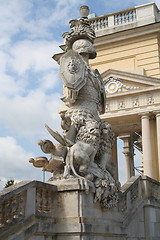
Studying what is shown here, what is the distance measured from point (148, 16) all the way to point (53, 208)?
2057cm

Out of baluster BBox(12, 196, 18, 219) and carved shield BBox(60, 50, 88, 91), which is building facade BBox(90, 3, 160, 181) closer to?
carved shield BBox(60, 50, 88, 91)

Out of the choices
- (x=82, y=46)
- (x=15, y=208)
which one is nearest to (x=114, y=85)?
(x=82, y=46)

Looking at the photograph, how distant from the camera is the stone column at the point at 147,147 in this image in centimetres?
2123

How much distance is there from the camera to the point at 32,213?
19.5 feet

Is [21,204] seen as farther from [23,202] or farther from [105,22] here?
[105,22]

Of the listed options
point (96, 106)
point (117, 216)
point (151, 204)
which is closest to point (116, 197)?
point (117, 216)

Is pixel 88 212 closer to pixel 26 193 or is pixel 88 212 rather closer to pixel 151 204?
pixel 26 193

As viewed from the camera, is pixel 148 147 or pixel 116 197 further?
pixel 148 147

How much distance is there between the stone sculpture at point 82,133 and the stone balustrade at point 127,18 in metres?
17.5

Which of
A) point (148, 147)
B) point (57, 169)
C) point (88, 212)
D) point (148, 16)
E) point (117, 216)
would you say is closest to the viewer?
point (88, 212)

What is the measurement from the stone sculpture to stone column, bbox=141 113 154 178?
13.5 meters

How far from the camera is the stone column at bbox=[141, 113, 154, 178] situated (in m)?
21.2

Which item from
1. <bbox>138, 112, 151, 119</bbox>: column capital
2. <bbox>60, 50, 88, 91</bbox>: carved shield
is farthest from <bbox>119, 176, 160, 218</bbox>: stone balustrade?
<bbox>138, 112, 151, 119</bbox>: column capital

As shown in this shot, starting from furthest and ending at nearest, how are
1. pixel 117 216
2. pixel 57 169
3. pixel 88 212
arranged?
pixel 117 216, pixel 57 169, pixel 88 212
